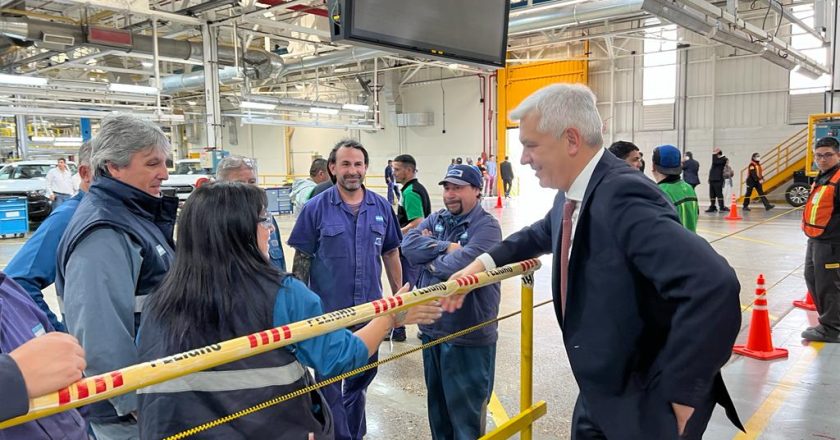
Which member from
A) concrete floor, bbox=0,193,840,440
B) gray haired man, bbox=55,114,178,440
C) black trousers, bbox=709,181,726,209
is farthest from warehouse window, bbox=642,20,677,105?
gray haired man, bbox=55,114,178,440

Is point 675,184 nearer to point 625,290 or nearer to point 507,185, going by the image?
point 625,290

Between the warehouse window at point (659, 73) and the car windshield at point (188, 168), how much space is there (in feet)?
52.8

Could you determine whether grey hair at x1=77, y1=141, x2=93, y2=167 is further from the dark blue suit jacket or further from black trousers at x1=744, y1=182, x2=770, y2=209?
black trousers at x1=744, y1=182, x2=770, y2=209

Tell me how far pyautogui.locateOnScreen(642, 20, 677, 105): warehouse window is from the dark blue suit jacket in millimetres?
20407

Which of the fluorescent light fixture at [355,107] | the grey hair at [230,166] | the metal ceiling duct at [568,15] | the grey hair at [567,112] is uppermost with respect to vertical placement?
the metal ceiling duct at [568,15]

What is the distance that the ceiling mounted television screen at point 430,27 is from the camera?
3.74 metres

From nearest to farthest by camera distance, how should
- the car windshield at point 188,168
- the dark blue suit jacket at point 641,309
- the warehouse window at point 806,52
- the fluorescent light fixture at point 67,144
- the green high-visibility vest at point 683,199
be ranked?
the dark blue suit jacket at point 641,309, the green high-visibility vest at point 683,199, the warehouse window at point 806,52, the car windshield at point 188,168, the fluorescent light fixture at point 67,144

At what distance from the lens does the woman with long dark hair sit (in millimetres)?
1451

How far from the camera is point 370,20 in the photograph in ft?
12.5

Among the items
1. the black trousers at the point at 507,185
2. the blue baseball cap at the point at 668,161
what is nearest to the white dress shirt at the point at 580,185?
the blue baseball cap at the point at 668,161

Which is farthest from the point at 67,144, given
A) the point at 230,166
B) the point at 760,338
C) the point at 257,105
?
the point at 760,338

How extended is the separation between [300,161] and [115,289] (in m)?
30.0

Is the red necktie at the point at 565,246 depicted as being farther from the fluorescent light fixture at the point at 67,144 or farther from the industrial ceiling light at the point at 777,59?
the fluorescent light fixture at the point at 67,144

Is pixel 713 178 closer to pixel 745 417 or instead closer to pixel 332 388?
pixel 745 417
